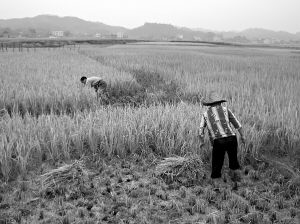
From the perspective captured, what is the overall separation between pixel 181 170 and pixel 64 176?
48.8 inches

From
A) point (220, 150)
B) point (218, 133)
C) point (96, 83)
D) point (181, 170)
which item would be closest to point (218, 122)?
point (218, 133)

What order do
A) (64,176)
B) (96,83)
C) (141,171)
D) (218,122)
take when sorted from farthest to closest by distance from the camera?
(96,83)
(141,171)
(218,122)
(64,176)

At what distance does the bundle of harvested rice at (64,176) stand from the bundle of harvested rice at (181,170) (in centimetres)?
81

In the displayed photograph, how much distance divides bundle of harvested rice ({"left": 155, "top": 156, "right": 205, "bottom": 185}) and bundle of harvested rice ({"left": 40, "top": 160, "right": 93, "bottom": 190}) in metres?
0.81

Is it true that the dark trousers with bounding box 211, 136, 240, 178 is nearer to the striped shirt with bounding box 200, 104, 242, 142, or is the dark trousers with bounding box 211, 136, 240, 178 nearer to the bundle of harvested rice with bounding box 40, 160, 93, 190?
the striped shirt with bounding box 200, 104, 242, 142

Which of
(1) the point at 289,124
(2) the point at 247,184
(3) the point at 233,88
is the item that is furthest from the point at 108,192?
(3) the point at 233,88

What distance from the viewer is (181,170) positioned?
10.2 feet

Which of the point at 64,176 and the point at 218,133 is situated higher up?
the point at 218,133

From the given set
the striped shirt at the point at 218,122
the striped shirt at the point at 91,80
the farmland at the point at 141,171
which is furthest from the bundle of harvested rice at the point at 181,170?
the striped shirt at the point at 91,80

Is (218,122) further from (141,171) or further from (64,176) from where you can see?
(64,176)

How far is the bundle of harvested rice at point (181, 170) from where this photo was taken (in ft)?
10.2

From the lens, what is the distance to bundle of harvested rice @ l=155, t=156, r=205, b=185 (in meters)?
3.10

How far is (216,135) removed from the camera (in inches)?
119

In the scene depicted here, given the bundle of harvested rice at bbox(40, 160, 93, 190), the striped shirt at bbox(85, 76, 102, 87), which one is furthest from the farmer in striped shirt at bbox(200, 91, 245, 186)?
the striped shirt at bbox(85, 76, 102, 87)
